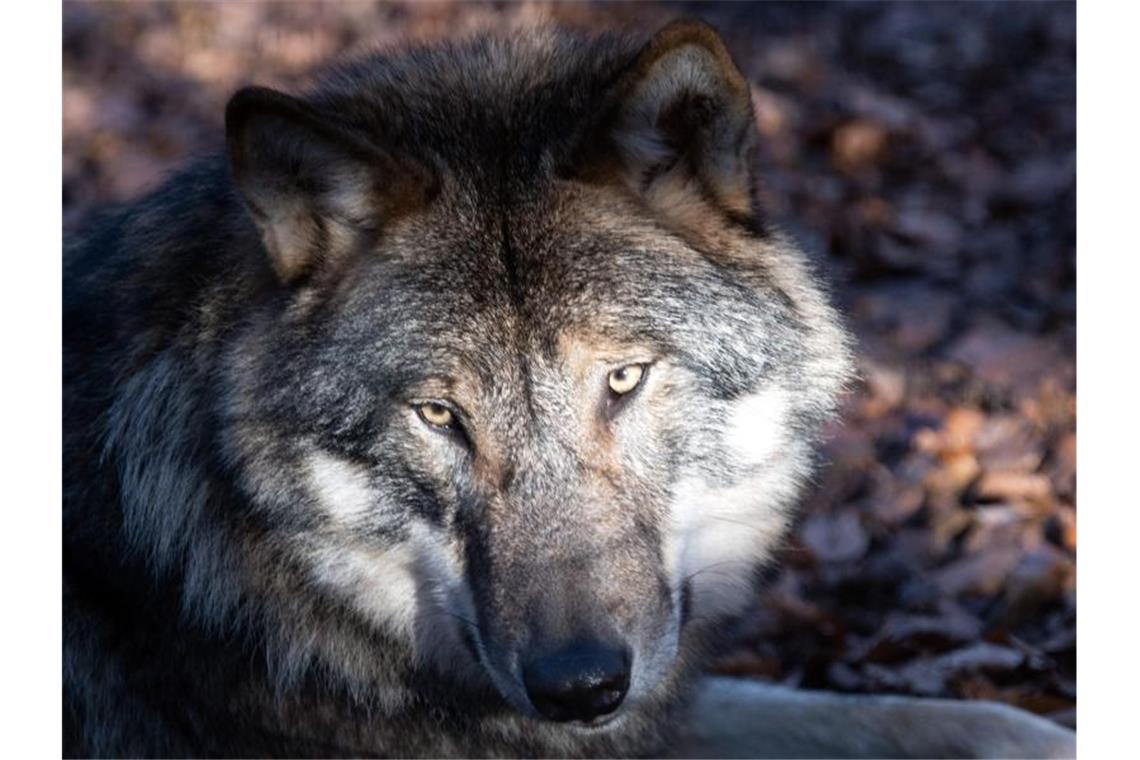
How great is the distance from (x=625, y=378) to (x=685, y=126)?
0.57 m

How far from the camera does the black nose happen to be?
292 cm

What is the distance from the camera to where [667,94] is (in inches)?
120

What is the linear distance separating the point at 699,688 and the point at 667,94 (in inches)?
66.4

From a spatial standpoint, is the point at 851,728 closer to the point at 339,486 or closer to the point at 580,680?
the point at 580,680

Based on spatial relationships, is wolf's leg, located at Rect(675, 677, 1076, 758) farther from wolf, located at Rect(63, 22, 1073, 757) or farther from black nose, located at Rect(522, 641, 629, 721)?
black nose, located at Rect(522, 641, 629, 721)

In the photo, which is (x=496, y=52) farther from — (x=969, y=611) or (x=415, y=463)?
(x=969, y=611)

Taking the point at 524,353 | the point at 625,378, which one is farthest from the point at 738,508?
the point at 524,353

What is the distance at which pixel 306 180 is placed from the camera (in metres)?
3.08

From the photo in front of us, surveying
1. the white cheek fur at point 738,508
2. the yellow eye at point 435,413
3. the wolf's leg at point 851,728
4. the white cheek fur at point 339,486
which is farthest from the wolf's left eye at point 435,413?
the wolf's leg at point 851,728

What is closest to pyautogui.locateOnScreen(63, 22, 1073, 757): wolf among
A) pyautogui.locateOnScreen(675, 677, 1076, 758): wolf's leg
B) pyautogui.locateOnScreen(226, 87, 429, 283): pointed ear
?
pyautogui.locateOnScreen(226, 87, 429, 283): pointed ear

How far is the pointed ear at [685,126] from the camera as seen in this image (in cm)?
297

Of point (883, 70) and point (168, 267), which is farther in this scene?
point (883, 70)
